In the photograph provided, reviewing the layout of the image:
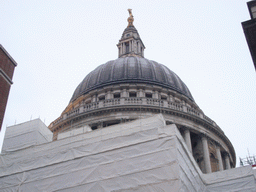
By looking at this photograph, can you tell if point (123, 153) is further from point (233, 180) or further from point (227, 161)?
point (227, 161)

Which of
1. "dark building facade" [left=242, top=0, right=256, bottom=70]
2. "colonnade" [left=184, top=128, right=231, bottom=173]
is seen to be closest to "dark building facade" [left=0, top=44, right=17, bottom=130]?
"dark building facade" [left=242, top=0, right=256, bottom=70]

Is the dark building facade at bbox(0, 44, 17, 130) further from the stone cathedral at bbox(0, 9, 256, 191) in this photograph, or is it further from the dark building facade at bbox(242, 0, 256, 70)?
the dark building facade at bbox(242, 0, 256, 70)

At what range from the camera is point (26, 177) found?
24516mm

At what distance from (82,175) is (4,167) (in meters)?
6.77

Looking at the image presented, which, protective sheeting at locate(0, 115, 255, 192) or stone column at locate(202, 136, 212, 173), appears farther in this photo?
stone column at locate(202, 136, 212, 173)

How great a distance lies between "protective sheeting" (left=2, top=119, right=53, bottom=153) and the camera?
98.7 feet

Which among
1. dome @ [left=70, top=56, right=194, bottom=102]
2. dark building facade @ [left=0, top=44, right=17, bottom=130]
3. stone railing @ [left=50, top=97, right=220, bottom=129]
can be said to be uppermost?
dome @ [left=70, top=56, right=194, bottom=102]

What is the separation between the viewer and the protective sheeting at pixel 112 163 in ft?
68.5

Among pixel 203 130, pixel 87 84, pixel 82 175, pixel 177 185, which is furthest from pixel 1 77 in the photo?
pixel 87 84

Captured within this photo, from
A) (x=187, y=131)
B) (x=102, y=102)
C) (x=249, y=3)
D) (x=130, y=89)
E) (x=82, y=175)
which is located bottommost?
(x=82, y=175)

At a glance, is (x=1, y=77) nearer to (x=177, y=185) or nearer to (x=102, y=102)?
(x=177, y=185)

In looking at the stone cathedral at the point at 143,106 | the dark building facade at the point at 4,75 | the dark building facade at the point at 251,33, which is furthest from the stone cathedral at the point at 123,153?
the dark building facade at the point at 251,33

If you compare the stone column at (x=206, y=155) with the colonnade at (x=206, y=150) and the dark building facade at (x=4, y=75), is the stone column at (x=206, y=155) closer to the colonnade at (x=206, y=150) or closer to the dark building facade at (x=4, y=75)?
the colonnade at (x=206, y=150)

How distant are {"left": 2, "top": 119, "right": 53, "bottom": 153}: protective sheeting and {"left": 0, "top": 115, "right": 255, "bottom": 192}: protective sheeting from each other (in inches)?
122
